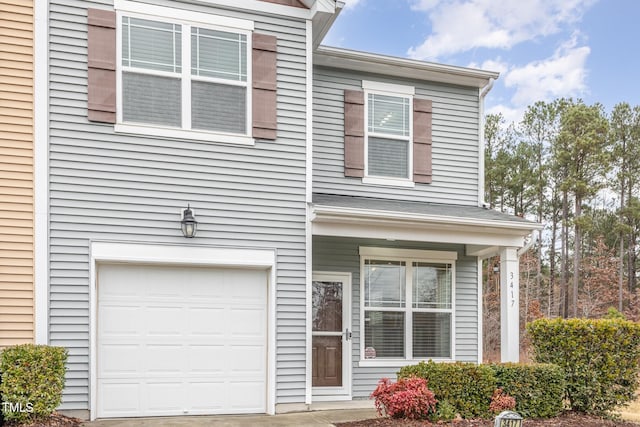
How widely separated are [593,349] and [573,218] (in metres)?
15.7

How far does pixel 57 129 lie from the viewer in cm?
729

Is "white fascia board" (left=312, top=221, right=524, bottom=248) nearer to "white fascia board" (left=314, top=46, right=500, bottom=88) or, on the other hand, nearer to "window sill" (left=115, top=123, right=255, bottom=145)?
"window sill" (left=115, top=123, right=255, bottom=145)

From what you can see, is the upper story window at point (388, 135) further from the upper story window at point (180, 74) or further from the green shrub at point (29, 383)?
the green shrub at point (29, 383)

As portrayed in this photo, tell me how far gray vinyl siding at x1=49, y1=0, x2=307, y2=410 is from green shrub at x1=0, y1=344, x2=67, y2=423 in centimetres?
71

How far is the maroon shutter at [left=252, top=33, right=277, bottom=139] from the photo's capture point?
26.6 ft

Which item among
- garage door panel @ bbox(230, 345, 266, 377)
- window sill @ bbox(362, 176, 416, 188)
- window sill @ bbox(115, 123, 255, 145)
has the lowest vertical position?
garage door panel @ bbox(230, 345, 266, 377)

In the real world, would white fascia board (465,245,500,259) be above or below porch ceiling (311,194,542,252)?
below

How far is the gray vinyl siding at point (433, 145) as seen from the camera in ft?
31.8

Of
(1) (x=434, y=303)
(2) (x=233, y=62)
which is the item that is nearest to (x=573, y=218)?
(1) (x=434, y=303)

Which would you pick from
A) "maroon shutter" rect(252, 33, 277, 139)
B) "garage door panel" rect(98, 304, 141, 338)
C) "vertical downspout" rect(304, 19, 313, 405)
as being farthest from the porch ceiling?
"garage door panel" rect(98, 304, 141, 338)

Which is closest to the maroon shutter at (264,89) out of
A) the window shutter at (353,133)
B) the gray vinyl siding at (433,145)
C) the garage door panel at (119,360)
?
the gray vinyl siding at (433,145)

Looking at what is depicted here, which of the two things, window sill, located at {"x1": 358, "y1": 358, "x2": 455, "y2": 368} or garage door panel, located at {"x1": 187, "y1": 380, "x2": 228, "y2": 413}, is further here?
window sill, located at {"x1": 358, "y1": 358, "x2": 455, "y2": 368}

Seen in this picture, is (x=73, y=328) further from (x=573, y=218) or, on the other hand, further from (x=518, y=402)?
(x=573, y=218)

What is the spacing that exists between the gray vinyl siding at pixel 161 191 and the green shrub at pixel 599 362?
141 inches
